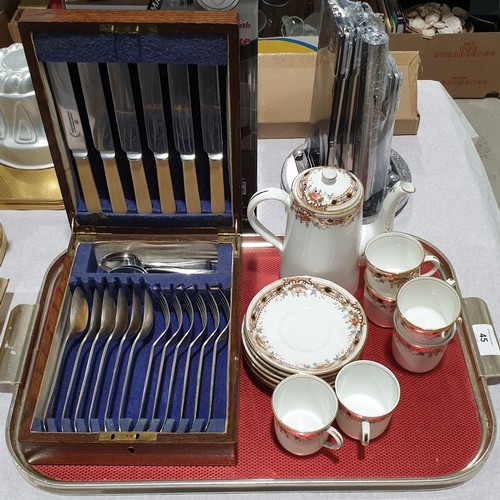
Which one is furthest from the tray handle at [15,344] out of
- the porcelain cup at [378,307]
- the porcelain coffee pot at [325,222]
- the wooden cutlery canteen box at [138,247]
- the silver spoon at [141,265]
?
the porcelain cup at [378,307]

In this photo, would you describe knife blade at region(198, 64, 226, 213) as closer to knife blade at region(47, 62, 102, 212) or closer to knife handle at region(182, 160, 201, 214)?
knife handle at region(182, 160, 201, 214)

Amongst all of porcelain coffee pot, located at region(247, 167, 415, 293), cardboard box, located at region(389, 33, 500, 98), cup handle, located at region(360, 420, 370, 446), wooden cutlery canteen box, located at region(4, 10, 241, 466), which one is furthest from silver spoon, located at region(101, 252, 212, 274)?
cardboard box, located at region(389, 33, 500, 98)

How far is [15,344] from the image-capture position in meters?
0.88

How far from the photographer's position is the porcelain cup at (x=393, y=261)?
84 cm

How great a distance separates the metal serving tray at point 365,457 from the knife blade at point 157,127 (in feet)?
0.93

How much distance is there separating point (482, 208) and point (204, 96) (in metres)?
0.55

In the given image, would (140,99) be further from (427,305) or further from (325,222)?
(427,305)

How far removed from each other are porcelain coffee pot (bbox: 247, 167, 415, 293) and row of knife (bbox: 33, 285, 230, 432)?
124 mm

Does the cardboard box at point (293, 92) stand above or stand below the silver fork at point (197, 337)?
above

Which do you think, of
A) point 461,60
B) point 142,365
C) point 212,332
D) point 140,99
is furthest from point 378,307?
point 461,60

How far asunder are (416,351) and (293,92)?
0.56 m

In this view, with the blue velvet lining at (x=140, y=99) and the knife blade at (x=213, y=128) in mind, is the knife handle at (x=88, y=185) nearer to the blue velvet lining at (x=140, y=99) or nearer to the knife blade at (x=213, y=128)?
the blue velvet lining at (x=140, y=99)

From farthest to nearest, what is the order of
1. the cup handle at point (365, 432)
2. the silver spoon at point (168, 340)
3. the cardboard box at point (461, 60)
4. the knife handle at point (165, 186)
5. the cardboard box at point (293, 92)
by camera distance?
the cardboard box at point (461, 60), the cardboard box at point (293, 92), the knife handle at point (165, 186), the silver spoon at point (168, 340), the cup handle at point (365, 432)

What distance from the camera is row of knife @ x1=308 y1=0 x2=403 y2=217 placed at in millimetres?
862
